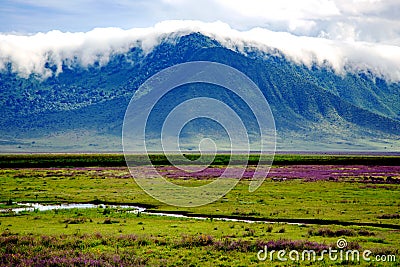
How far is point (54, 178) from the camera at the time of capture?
82.0 metres

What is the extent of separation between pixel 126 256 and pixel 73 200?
1187 inches

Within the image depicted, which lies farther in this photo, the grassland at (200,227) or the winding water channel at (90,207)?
the winding water channel at (90,207)

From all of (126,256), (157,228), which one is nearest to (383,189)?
(157,228)

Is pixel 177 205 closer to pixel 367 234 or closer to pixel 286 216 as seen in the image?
pixel 286 216

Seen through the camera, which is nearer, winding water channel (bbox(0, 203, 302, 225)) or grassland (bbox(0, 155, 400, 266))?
grassland (bbox(0, 155, 400, 266))

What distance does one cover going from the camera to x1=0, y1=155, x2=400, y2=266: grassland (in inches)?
1126

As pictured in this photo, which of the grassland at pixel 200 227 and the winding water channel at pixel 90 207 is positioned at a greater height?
the grassland at pixel 200 227

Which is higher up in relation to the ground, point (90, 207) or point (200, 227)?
point (200, 227)

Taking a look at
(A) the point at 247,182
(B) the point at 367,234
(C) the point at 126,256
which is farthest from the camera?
(A) the point at 247,182

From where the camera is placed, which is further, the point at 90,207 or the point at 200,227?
the point at 90,207

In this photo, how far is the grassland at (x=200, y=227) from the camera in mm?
28609

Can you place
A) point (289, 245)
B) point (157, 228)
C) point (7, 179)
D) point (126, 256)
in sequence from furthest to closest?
1. point (7, 179)
2. point (157, 228)
3. point (289, 245)
4. point (126, 256)

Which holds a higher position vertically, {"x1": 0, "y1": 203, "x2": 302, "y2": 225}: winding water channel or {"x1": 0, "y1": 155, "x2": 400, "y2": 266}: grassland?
{"x1": 0, "y1": 155, "x2": 400, "y2": 266}: grassland

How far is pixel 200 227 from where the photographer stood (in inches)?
1510
